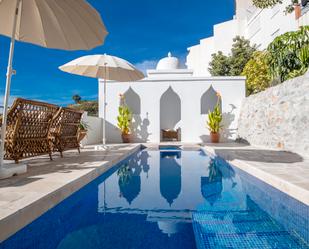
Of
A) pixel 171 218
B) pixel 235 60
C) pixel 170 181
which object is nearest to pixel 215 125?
pixel 170 181

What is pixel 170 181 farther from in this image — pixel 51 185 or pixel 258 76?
pixel 258 76

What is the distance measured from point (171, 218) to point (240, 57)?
2307cm

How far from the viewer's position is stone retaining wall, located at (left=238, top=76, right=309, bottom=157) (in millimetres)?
6785

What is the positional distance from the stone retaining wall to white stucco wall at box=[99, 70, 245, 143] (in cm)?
93

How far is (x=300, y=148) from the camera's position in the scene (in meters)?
6.72

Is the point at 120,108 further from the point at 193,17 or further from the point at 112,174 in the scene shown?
the point at 193,17

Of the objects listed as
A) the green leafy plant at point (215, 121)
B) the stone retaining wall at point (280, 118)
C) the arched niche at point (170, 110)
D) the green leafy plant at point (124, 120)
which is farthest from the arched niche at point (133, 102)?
the stone retaining wall at point (280, 118)

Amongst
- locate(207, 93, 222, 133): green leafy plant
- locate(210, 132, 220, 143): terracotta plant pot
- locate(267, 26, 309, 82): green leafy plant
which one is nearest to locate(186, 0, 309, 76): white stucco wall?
locate(267, 26, 309, 82): green leafy plant

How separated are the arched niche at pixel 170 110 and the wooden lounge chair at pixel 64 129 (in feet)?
31.1

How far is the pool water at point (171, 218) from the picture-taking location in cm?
223

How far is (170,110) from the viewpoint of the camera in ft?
51.3

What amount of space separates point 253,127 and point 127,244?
9.57m

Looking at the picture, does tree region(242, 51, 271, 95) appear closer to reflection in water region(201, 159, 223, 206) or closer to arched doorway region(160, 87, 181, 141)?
arched doorway region(160, 87, 181, 141)

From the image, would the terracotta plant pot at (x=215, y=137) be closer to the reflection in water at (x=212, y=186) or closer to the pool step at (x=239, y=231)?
the reflection in water at (x=212, y=186)
